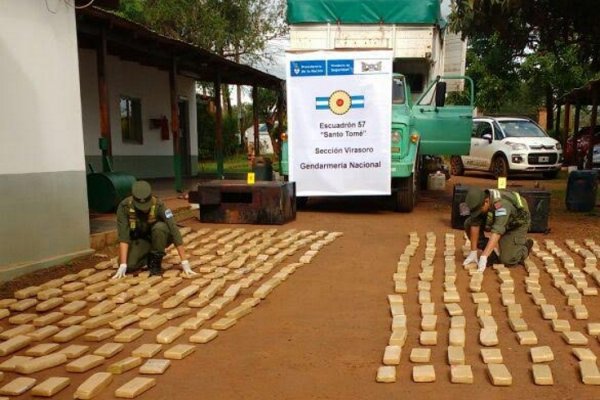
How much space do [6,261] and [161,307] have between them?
181 cm

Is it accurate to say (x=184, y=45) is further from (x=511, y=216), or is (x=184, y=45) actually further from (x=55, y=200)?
(x=511, y=216)

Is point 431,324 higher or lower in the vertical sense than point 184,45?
lower

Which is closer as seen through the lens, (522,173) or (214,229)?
(214,229)

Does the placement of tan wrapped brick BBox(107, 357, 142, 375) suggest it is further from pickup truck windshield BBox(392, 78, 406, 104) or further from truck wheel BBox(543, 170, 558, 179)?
truck wheel BBox(543, 170, 558, 179)

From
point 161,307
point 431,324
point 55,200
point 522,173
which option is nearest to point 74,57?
point 55,200

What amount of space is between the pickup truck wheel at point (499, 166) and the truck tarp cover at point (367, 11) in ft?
22.7

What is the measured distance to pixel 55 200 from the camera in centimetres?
574

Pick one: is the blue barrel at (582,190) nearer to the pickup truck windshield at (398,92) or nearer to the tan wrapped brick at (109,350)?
the pickup truck windshield at (398,92)

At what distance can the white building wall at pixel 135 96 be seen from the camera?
11.9 meters

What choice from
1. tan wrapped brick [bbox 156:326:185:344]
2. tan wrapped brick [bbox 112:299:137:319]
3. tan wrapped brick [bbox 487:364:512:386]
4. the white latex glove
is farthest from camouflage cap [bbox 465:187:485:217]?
tan wrapped brick [bbox 112:299:137:319]

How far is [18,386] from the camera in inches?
124

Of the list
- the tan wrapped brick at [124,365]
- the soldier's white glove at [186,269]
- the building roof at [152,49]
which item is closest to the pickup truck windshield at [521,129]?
the building roof at [152,49]

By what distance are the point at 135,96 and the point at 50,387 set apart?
11.4 metres

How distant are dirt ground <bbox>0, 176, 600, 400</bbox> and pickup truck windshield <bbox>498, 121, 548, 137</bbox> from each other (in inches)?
409
